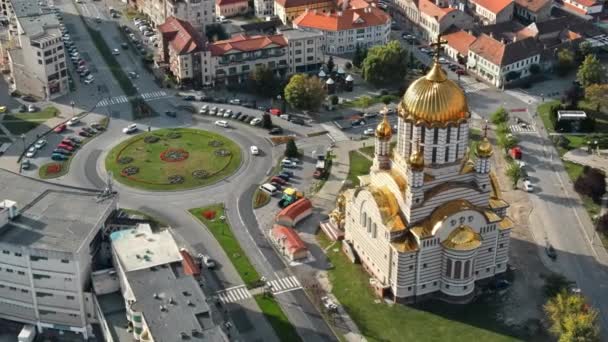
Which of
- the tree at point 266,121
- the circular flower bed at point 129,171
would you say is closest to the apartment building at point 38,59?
the circular flower bed at point 129,171

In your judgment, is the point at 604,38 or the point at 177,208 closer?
the point at 177,208

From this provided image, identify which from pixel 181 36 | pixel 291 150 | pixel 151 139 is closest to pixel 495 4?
pixel 181 36

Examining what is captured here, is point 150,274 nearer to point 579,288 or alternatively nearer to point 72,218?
point 72,218

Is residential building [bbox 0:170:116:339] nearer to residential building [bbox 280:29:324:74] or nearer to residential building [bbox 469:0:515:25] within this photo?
residential building [bbox 280:29:324:74]

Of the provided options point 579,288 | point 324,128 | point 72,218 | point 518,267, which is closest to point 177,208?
point 72,218

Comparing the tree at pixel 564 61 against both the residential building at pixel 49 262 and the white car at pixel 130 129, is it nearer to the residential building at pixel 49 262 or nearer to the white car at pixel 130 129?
the white car at pixel 130 129

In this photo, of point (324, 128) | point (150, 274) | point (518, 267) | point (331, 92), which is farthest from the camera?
point (331, 92)

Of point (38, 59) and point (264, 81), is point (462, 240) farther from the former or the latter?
point (38, 59)
